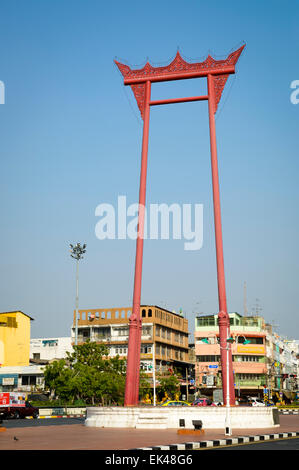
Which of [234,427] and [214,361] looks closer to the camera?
[234,427]

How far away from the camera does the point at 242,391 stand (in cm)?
7612

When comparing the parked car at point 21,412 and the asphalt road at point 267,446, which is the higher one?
the parked car at point 21,412

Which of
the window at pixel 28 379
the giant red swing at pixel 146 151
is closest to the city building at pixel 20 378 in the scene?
the window at pixel 28 379

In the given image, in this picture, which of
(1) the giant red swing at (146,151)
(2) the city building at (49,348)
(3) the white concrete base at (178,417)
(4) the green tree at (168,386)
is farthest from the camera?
(2) the city building at (49,348)

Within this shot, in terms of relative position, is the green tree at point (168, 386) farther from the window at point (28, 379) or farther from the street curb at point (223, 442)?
the street curb at point (223, 442)

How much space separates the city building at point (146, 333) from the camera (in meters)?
78.1

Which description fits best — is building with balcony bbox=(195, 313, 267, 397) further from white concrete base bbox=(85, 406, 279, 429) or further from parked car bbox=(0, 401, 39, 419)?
white concrete base bbox=(85, 406, 279, 429)

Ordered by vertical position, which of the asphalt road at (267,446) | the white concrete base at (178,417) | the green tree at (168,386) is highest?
the green tree at (168,386)

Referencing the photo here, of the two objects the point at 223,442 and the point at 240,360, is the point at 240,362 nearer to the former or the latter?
the point at 240,360

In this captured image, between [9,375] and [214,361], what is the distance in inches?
1057

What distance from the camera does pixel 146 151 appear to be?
2948 cm

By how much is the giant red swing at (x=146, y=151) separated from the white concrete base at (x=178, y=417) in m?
1.06
